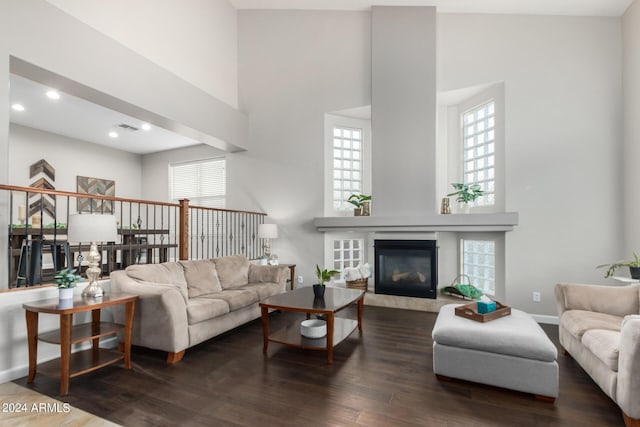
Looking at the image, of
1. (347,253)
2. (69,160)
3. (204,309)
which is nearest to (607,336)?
(204,309)

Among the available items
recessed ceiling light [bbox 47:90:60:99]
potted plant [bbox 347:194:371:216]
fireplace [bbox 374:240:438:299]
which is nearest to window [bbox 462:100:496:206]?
fireplace [bbox 374:240:438:299]

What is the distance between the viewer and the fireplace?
4520 millimetres

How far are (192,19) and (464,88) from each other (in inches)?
161

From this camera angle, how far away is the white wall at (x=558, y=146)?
3771 mm

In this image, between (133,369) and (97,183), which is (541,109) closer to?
(133,369)

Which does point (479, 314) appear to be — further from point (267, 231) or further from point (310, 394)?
point (267, 231)

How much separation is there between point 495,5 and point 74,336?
229 inches

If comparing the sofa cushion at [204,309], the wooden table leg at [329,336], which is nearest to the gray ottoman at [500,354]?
the wooden table leg at [329,336]

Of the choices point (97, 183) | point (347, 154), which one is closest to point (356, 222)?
point (347, 154)

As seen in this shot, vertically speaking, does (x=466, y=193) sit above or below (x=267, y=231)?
above

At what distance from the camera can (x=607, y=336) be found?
2082 millimetres

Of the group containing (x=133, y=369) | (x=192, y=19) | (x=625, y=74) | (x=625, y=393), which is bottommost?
(x=133, y=369)

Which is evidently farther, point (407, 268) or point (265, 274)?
point (407, 268)

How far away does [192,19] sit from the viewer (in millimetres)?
4699
